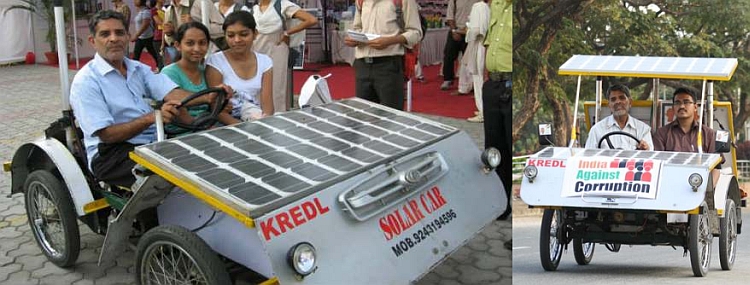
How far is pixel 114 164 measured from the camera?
338 cm

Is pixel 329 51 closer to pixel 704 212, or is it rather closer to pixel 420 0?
pixel 420 0

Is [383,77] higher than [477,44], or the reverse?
[477,44]

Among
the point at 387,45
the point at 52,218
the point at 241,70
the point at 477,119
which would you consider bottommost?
the point at 52,218

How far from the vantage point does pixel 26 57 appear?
39.8ft

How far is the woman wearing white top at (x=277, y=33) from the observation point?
5.56m

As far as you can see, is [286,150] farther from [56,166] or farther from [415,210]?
[56,166]

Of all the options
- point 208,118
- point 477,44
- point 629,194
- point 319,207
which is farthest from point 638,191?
point 477,44

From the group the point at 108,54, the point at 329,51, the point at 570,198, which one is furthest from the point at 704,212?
the point at 329,51

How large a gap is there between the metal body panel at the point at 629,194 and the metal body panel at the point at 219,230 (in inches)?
37.4

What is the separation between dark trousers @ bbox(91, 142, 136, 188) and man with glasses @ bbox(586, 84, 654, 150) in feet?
6.03

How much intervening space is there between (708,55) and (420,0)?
6.80m

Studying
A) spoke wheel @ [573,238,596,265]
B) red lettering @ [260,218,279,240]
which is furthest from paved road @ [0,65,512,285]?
red lettering @ [260,218,279,240]

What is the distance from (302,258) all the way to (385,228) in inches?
16.7

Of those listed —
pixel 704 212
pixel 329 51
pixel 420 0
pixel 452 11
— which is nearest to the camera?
pixel 704 212
